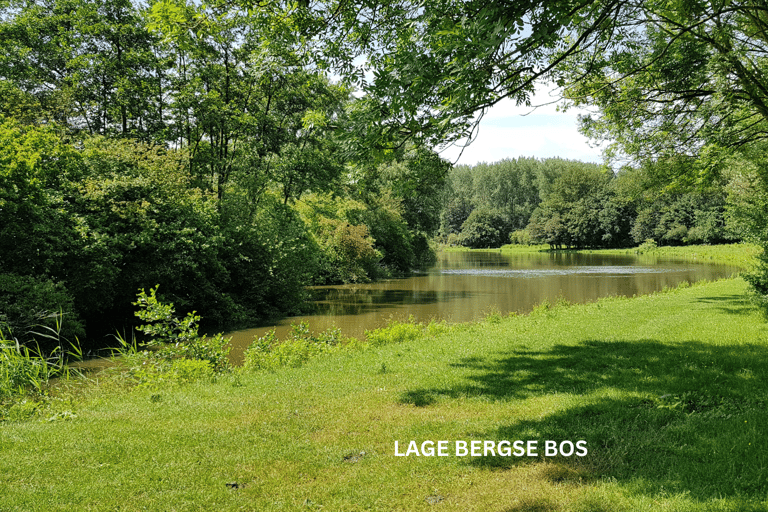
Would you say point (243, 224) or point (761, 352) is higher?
point (243, 224)

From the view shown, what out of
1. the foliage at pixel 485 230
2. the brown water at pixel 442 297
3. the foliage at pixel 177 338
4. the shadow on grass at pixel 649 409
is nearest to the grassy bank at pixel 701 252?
the foliage at pixel 485 230

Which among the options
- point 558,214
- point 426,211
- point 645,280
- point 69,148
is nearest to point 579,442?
point 69,148

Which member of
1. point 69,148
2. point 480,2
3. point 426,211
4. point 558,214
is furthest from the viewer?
point 558,214

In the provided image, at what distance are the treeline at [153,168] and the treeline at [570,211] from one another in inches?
1301

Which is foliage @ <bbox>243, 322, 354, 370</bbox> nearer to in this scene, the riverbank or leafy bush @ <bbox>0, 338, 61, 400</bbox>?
leafy bush @ <bbox>0, 338, 61, 400</bbox>

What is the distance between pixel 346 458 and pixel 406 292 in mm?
23894

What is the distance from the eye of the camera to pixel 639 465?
4.20 m

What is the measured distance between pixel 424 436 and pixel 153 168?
51.1ft

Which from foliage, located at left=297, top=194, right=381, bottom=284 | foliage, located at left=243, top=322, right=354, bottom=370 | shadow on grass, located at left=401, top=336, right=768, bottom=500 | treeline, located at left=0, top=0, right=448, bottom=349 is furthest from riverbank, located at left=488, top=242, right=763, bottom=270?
foliage, located at left=243, top=322, right=354, bottom=370

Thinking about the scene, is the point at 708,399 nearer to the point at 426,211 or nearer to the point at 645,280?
the point at 645,280

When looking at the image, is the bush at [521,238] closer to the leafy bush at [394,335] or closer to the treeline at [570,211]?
the treeline at [570,211]

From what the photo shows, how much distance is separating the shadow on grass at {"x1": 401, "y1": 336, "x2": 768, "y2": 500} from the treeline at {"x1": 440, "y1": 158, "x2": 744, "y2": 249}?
1603 inches

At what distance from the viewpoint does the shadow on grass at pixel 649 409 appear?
3996mm

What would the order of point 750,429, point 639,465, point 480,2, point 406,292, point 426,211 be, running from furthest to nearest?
point 426,211
point 406,292
point 480,2
point 750,429
point 639,465
